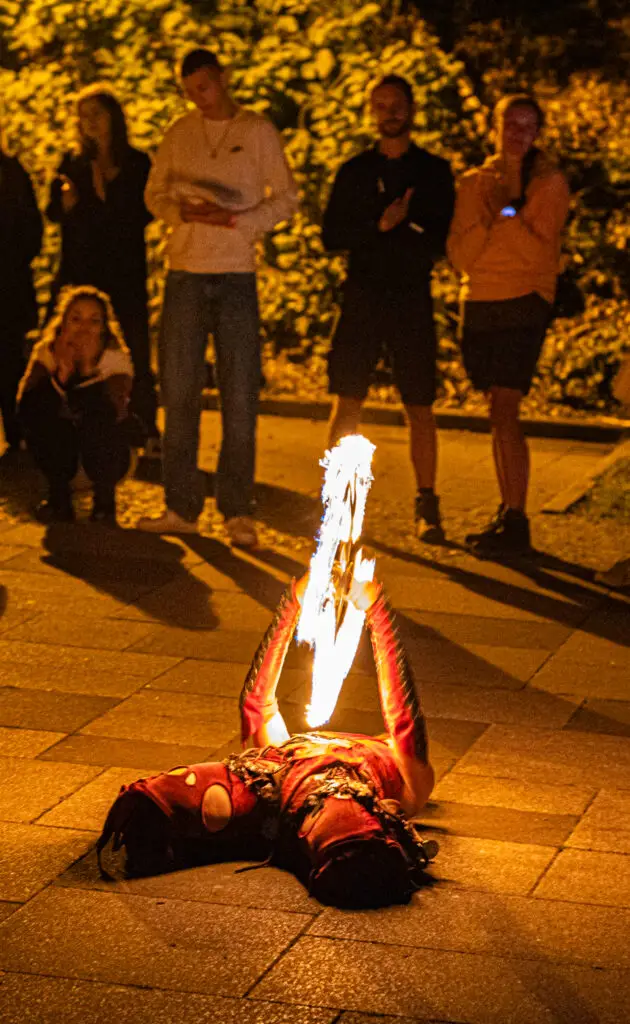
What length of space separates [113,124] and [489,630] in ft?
14.3

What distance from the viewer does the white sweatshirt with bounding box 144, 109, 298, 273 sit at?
856 centimetres

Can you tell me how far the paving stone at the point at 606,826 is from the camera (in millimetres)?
4832

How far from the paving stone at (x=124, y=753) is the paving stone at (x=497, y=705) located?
35.2 inches

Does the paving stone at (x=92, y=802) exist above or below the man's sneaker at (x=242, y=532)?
above

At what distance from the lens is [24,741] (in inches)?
224

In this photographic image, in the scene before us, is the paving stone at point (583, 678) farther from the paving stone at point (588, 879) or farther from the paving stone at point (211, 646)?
the paving stone at point (588, 879)

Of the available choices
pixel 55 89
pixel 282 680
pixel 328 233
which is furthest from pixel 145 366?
pixel 282 680

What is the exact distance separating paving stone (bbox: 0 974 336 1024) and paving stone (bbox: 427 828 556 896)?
2.75ft

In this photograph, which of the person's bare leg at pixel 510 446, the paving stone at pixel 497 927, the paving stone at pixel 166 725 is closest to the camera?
the paving stone at pixel 497 927

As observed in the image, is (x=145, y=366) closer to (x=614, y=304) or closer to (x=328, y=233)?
(x=328, y=233)

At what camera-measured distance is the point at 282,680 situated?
6434mm

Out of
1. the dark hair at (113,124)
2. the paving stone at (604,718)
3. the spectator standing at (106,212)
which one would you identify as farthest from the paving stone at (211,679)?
the dark hair at (113,124)

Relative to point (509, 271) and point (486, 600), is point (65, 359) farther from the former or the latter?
point (486, 600)

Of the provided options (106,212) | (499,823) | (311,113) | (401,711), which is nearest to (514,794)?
(499,823)
